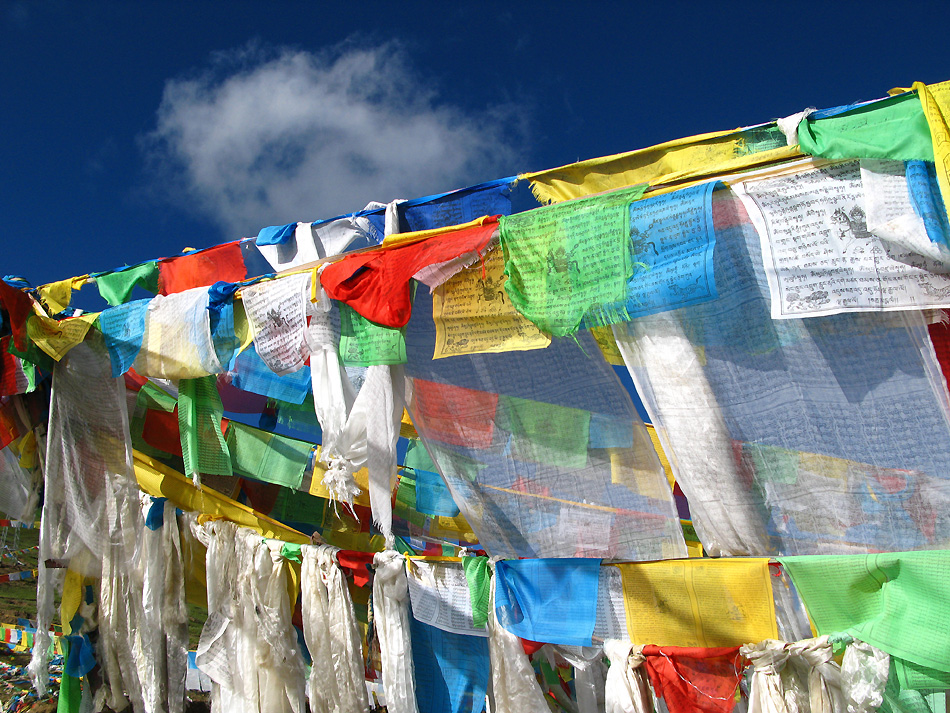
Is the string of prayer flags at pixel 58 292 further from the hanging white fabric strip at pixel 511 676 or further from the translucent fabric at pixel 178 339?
the hanging white fabric strip at pixel 511 676

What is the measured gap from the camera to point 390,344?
1.86 meters

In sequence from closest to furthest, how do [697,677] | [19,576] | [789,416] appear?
[789,416] → [697,677] → [19,576]

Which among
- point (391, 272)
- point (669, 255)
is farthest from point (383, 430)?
point (669, 255)

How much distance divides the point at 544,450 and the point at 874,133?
1030 millimetres

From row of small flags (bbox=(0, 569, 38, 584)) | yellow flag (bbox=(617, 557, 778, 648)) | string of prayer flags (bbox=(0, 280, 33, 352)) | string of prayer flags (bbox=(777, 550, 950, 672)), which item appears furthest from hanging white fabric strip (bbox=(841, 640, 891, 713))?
row of small flags (bbox=(0, 569, 38, 584))

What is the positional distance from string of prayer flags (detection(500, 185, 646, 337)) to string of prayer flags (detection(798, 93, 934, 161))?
0.36 meters

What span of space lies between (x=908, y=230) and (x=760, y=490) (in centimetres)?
60

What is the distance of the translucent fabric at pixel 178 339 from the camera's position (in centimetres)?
230

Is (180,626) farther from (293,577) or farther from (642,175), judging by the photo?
(642,175)

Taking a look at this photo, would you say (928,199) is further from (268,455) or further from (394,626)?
(268,455)

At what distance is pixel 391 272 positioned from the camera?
1.84 m

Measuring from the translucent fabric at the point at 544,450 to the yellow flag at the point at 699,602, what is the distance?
0.11m

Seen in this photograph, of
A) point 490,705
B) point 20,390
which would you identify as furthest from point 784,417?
point 20,390

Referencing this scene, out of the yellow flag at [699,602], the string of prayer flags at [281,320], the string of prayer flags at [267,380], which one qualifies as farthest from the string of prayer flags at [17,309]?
the yellow flag at [699,602]
